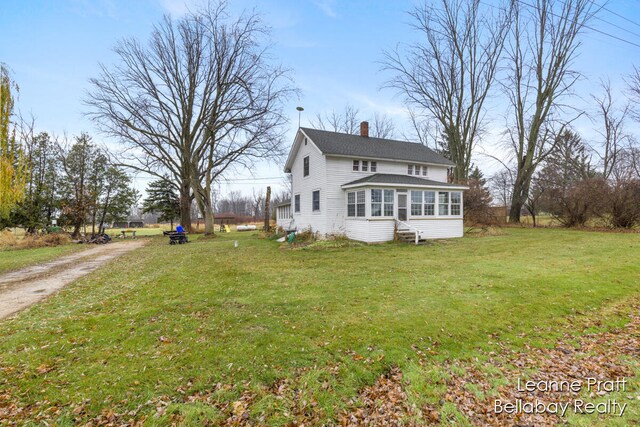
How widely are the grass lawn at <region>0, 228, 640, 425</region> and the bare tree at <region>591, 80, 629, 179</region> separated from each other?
28305 mm

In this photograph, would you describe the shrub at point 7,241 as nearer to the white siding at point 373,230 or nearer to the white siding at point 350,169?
the white siding at point 350,169

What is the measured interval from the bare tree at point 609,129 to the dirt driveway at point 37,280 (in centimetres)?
4015

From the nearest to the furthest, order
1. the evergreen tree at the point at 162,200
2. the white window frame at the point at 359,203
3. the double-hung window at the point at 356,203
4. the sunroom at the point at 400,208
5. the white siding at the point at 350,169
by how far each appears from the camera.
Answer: the sunroom at the point at 400,208
the white window frame at the point at 359,203
the double-hung window at the point at 356,203
the white siding at the point at 350,169
the evergreen tree at the point at 162,200

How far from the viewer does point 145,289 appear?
6926mm

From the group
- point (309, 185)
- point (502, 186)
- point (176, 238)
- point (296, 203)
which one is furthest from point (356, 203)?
point (502, 186)

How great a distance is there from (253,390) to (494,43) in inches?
1284

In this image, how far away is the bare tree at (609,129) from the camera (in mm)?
26953

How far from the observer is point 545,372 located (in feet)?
12.1

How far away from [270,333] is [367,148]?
15510 millimetres

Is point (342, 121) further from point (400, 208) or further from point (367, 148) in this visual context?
point (400, 208)

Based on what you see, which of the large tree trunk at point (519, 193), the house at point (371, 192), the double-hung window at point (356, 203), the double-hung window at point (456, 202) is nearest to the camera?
the house at point (371, 192)

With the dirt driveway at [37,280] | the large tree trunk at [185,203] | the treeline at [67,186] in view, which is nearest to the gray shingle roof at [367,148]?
the dirt driveway at [37,280]

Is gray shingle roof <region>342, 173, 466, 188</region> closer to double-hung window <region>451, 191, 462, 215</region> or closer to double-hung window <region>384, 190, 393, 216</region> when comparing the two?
double-hung window <region>384, 190, 393, 216</region>

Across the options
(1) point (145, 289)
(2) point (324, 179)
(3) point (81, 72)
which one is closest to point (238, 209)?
(3) point (81, 72)
